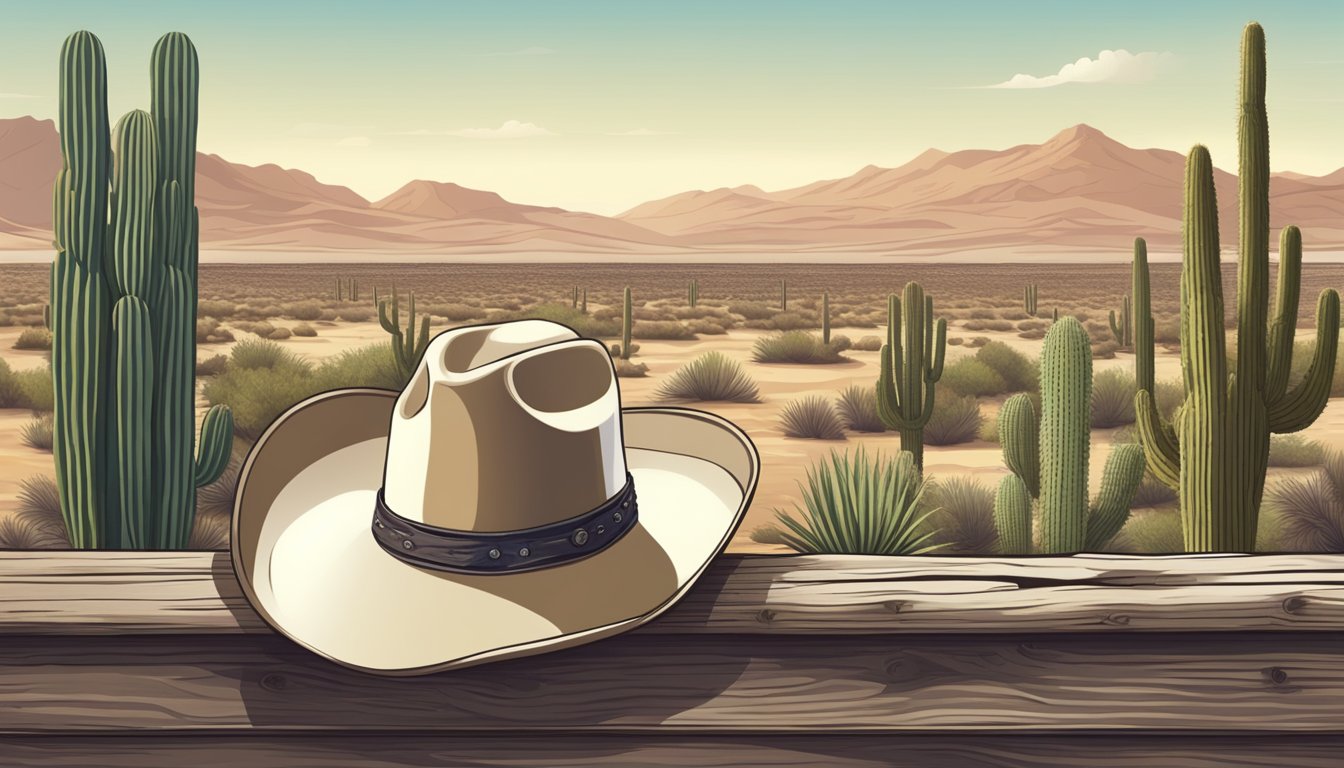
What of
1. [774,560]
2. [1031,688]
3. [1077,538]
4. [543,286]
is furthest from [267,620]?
[543,286]

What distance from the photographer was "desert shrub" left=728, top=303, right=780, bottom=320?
3466 cm

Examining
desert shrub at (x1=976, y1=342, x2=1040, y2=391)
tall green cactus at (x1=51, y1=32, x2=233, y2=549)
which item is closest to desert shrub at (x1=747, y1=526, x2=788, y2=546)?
tall green cactus at (x1=51, y1=32, x2=233, y2=549)

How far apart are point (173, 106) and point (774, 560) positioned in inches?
130

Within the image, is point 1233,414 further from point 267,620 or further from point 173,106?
point 173,106

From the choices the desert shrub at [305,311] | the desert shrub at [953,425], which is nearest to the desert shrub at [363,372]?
the desert shrub at [953,425]

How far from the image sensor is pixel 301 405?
2.20m

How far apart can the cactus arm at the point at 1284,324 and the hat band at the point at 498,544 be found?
2.84 meters

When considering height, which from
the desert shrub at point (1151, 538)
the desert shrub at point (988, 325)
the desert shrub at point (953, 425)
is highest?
the desert shrub at point (988, 325)

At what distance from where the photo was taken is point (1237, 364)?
377 centimetres

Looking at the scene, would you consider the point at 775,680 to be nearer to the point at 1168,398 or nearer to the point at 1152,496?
the point at 1152,496

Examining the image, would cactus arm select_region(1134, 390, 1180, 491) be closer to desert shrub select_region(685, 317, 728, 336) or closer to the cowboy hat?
the cowboy hat

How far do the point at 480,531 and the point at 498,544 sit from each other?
1.6 inches

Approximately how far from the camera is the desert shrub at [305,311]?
3519 centimetres

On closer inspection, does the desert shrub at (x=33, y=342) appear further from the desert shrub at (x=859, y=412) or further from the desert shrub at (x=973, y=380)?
the desert shrub at (x=973, y=380)
